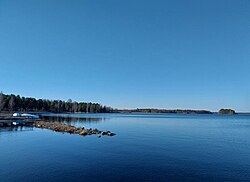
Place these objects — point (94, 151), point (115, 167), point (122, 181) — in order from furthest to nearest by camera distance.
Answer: point (94, 151)
point (115, 167)
point (122, 181)

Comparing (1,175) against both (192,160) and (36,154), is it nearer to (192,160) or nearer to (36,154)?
(36,154)

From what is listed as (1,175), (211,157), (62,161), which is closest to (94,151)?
(62,161)

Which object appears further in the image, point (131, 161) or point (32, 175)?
point (131, 161)

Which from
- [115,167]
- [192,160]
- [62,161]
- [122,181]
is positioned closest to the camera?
[122,181]

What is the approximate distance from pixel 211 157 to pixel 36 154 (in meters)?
23.0

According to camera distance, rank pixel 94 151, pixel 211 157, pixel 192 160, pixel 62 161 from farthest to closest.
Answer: pixel 94 151 → pixel 211 157 → pixel 192 160 → pixel 62 161

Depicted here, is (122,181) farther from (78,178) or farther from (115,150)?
(115,150)

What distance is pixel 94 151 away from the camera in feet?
102

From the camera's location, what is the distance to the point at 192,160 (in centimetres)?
2666

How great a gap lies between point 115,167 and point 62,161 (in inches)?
257

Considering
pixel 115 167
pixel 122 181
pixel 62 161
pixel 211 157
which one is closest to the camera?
pixel 122 181

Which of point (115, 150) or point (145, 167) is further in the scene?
point (115, 150)

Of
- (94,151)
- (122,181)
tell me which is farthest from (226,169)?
(94,151)

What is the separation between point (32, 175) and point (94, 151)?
12560mm
